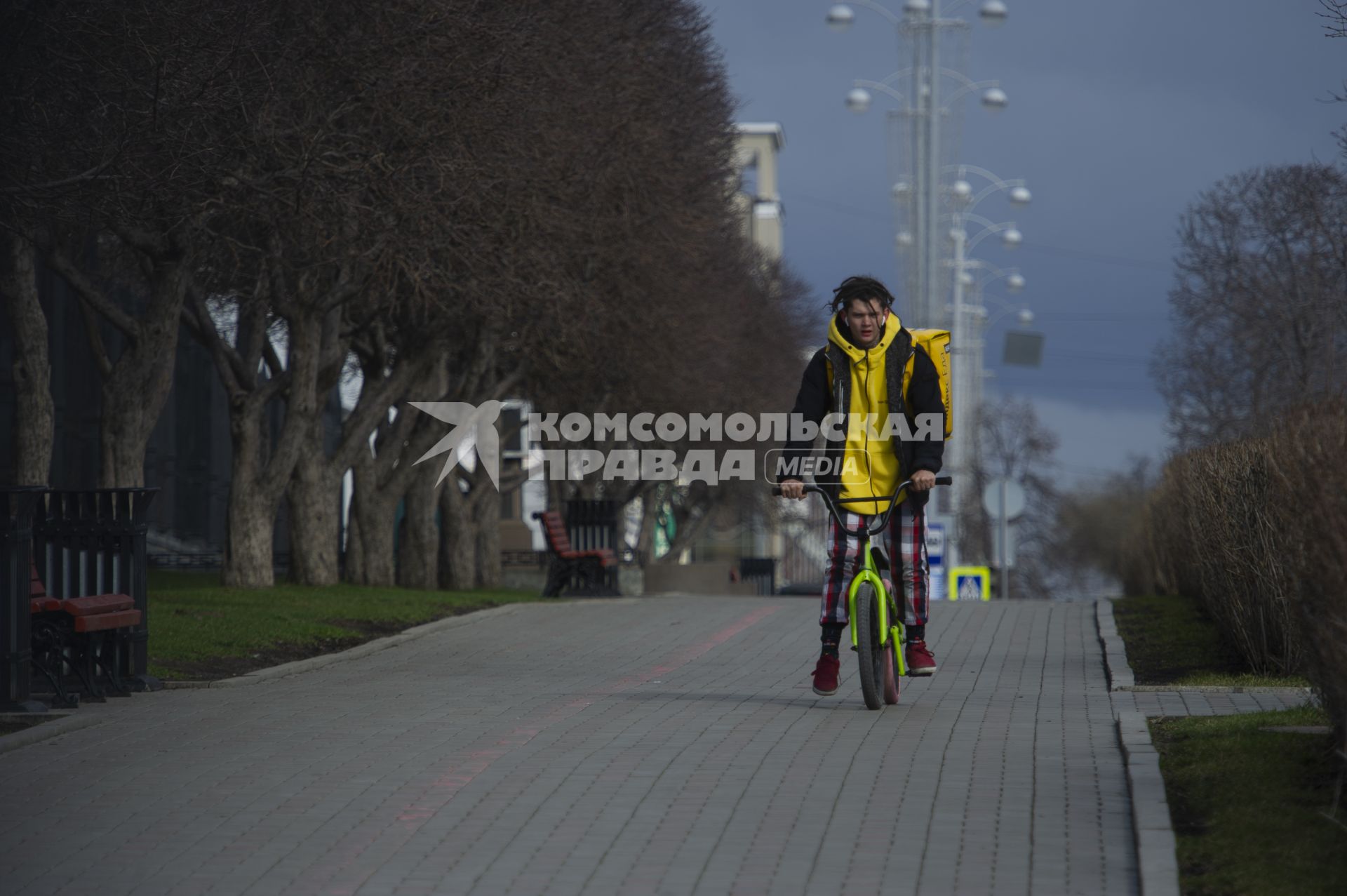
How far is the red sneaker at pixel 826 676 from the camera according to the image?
10172mm

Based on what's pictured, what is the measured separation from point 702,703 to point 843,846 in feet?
13.3

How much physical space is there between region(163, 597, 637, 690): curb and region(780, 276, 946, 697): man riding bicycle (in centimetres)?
421

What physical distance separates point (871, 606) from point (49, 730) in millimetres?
4039

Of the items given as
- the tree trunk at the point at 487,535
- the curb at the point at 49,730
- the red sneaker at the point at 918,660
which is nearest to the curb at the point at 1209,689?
the red sneaker at the point at 918,660

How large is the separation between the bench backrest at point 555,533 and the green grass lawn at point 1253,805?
17521mm

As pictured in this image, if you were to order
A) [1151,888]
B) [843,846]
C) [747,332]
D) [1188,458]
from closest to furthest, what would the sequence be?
[1151,888], [843,846], [1188,458], [747,332]

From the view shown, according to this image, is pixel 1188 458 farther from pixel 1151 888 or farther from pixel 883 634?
pixel 1151 888

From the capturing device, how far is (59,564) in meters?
11.1

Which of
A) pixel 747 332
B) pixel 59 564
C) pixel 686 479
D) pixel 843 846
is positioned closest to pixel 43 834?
pixel 843 846

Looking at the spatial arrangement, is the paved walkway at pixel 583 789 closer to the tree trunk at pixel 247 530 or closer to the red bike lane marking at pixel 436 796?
the red bike lane marking at pixel 436 796

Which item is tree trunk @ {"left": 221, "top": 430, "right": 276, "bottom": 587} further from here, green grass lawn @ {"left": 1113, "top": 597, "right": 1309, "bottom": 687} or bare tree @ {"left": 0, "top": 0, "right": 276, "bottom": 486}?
green grass lawn @ {"left": 1113, "top": 597, "right": 1309, "bottom": 687}

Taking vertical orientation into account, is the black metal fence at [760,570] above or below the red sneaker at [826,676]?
below

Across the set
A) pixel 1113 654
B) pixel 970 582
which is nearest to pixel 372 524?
pixel 970 582

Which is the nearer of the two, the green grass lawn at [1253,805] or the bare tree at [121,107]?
the green grass lawn at [1253,805]
